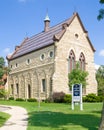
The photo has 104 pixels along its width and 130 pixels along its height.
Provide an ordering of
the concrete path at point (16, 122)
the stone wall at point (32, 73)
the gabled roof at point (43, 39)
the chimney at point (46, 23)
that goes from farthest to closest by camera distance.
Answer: the chimney at point (46, 23)
the stone wall at point (32, 73)
the gabled roof at point (43, 39)
the concrete path at point (16, 122)

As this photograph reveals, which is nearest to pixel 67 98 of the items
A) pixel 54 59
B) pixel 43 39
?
pixel 54 59

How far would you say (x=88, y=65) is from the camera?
2135 inches

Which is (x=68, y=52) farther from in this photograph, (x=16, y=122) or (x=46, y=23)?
(x=16, y=122)

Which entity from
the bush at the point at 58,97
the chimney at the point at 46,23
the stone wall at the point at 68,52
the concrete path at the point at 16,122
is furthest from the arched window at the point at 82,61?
the concrete path at the point at 16,122

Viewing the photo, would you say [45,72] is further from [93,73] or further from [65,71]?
[93,73]

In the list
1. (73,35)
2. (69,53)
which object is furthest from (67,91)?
(73,35)

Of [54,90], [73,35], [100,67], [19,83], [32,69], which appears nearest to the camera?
[54,90]

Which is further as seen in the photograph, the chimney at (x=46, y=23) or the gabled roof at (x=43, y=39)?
the chimney at (x=46, y=23)

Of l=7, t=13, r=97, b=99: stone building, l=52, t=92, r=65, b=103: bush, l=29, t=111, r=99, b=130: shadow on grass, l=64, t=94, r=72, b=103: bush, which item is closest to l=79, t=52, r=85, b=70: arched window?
l=7, t=13, r=97, b=99: stone building

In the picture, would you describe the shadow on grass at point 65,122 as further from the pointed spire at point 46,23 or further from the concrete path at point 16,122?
the pointed spire at point 46,23

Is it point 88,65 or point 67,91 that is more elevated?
point 88,65

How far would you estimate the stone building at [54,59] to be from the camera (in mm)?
49500

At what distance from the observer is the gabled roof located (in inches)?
1993

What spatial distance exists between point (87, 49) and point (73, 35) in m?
4.17
